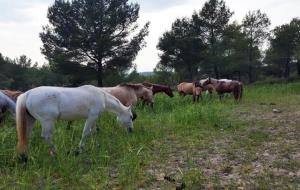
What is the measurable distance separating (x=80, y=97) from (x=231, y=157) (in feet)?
10.2

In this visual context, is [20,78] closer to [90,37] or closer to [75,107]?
[90,37]

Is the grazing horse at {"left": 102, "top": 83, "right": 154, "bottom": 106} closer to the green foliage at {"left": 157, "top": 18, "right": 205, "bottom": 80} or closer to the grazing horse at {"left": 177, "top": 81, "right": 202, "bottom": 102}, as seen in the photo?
the grazing horse at {"left": 177, "top": 81, "right": 202, "bottom": 102}

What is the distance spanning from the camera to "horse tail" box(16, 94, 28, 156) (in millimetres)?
7023

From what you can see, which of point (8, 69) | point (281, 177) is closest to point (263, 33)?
point (8, 69)

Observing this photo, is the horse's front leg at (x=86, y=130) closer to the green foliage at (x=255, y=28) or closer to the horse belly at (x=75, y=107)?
the horse belly at (x=75, y=107)

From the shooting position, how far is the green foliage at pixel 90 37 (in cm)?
3372

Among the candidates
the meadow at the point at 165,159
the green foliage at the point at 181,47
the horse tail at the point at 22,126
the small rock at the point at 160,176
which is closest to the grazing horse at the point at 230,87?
the meadow at the point at 165,159

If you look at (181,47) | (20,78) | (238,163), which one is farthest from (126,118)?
(20,78)

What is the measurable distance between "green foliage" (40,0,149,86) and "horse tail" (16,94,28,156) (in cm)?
2625

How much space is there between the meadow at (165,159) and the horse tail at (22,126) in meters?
0.23

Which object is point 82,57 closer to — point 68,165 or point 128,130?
point 128,130

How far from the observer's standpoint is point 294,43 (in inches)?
1919

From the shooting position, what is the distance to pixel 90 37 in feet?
110

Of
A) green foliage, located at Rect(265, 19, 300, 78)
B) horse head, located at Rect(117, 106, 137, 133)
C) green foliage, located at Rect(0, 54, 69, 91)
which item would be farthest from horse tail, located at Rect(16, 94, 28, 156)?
green foliage, located at Rect(265, 19, 300, 78)
